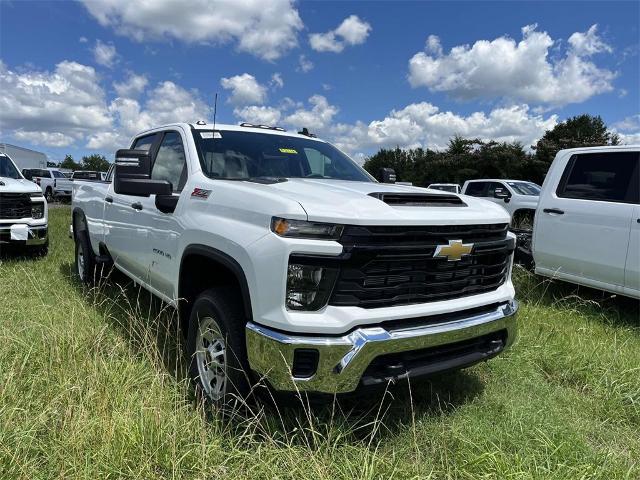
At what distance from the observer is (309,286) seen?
244 cm

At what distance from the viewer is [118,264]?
5113mm

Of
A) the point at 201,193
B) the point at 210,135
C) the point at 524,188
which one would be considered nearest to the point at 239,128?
the point at 210,135

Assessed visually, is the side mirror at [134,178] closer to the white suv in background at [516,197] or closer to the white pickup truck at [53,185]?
the white suv in background at [516,197]

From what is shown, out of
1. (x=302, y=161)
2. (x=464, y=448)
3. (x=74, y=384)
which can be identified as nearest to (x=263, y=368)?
(x=464, y=448)

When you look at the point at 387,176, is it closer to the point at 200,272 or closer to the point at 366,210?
the point at 200,272

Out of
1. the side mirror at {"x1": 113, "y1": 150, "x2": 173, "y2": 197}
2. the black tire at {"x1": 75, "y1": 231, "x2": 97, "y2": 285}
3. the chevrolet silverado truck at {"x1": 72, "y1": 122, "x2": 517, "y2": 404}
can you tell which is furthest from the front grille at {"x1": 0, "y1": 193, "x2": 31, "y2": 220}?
the side mirror at {"x1": 113, "y1": 150, "x2": 173, "y2": 197}

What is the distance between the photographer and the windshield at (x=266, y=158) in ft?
12.0

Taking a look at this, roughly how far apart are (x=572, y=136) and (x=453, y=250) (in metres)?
43.8

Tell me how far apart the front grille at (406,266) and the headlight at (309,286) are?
46 mm

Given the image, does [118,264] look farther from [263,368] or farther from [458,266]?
[458,266]

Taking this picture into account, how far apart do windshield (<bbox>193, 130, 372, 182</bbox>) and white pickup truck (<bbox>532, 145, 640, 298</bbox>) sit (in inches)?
100

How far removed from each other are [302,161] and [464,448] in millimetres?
2442

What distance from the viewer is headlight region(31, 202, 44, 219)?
7832mm

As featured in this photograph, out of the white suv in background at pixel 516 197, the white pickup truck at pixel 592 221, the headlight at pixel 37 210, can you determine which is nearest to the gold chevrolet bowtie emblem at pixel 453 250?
the white pickup truck at pixel 592 221
